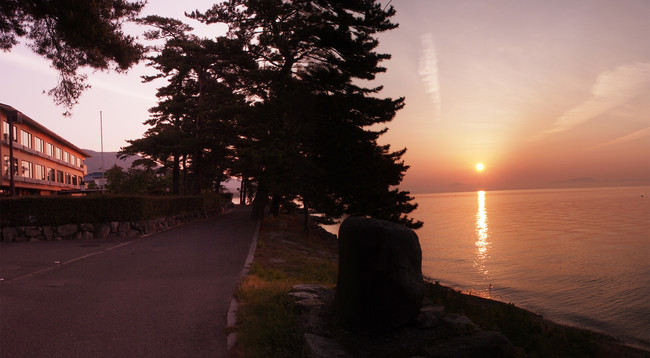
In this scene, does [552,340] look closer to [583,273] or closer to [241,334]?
[241,334]

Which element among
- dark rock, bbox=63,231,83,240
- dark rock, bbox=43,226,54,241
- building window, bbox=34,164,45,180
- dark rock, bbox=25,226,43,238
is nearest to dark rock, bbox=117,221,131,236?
dark rock, bbox=63,231,83,240

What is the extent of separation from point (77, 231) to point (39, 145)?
40947mm

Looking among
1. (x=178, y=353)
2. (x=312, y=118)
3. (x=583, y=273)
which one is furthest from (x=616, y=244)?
(x=178, y=353)

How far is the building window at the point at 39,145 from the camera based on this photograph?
48.2 metres

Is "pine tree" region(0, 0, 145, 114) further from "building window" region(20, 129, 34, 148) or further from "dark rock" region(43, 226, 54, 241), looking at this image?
"building window" region(20, 129, 34, 148)

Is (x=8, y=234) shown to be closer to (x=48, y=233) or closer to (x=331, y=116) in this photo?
(x=48, y=233)

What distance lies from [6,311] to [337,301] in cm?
643

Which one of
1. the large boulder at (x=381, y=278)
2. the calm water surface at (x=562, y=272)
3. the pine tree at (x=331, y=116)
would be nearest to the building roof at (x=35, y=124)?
the pine tree at (x=331, y=116)

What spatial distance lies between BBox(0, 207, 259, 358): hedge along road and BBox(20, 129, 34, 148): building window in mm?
37552

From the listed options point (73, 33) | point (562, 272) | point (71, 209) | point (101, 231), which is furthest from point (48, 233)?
point (562, 272)

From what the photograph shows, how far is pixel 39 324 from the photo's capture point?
642 centimetres

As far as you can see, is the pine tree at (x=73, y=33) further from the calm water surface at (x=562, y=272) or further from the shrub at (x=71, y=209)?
the calm water surface at (x=562, y=272)

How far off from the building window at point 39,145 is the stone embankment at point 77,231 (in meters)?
38.4

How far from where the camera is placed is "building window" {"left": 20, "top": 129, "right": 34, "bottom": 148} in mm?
43531
